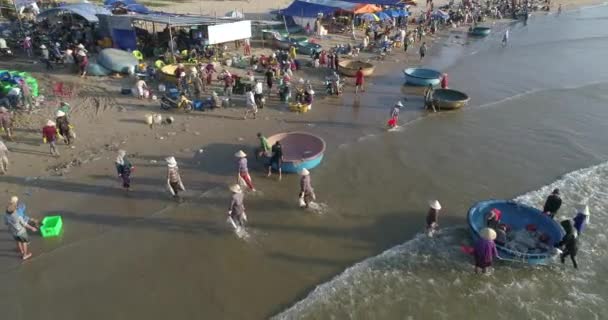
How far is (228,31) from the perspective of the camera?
79.5ft

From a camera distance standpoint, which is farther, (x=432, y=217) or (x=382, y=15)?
(x=382, y=15)

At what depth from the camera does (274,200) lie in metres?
13.2

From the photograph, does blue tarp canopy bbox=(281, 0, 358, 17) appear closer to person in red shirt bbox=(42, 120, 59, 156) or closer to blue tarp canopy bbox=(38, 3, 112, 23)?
blue tarp canopy bbox=(38, 3, 112, 23)

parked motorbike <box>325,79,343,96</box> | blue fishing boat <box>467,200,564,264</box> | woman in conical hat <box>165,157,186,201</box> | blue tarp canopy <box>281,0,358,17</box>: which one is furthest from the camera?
blue tarp canopy <box>281,0,358,17</box>

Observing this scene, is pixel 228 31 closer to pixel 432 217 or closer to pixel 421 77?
pixel 421 77

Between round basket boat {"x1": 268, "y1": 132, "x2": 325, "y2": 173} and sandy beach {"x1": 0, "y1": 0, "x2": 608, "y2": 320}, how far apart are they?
1.80 ft

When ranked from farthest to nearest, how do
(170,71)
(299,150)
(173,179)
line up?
(170,71) < (299,150) < (173,179)

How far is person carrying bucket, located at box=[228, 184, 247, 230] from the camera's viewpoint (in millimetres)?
10926

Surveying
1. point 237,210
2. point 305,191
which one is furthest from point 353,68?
point 237,210

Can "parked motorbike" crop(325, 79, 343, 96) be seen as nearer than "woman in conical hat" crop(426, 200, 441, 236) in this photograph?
No

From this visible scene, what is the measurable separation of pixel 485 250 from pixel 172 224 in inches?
316

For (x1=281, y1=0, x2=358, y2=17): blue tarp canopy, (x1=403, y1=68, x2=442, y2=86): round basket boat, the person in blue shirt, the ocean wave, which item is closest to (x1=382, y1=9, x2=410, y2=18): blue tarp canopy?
(x1=281, y1=0, x2=358, y2=17): blue tarp canopy

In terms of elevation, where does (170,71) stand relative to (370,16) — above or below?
below

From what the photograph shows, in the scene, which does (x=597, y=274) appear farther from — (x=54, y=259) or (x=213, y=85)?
(x=213, y=85)
